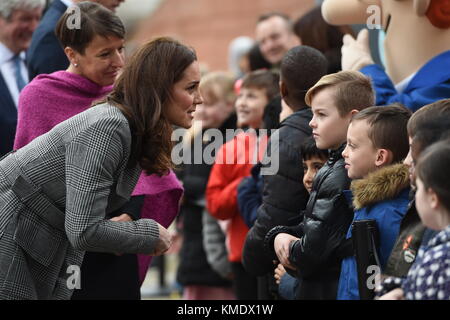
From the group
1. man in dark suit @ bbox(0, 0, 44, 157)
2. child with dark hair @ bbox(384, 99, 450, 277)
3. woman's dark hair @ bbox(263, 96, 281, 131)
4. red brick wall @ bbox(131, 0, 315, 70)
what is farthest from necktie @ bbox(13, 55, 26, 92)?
red brick wall @ bbox(131, 0, 315, 70)

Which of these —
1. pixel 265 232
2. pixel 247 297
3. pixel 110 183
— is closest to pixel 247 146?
pixel 247 297

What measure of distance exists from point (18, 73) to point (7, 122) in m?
0.47

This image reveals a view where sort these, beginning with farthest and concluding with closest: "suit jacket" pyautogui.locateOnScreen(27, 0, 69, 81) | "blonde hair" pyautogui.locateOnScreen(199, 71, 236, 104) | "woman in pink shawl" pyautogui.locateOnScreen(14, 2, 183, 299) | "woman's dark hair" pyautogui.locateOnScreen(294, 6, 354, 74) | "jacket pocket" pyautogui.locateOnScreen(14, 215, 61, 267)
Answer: "blonde hair" pyautogui.locateOnScreen(199, 71, 236, 104), "woman's dark hair" pyautogui.locateOnScreen(294, 6, 354, 74), "suit jacket" pyautogui.locateOnScreen(27, 0, 69, 81), "woman in pink shawl" pyautogui.locateOnScreen(14, 2, 183, 299), "jacket pocket" pyautogui.locateOnScreen(14, 215, 61, 267)

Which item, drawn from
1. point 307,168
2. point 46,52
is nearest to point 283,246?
point 307,168

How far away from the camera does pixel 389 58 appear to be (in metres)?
4.92

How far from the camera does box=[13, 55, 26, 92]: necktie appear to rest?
5.65 m

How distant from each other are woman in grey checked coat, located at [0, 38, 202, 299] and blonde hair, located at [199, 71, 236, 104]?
2872 mm

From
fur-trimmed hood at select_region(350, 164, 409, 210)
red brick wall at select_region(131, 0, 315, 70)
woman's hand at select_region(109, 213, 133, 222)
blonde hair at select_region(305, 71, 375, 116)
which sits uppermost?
red brick wall at select_region(131, 0, 315, 70)

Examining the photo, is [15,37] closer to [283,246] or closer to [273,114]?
[273,114]

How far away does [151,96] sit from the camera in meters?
3.81

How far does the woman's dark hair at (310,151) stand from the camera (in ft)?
14.2

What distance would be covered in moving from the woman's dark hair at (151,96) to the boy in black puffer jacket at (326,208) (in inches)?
24.1

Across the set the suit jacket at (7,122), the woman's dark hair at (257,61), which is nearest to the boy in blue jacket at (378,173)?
the suit jacket at (7,122)

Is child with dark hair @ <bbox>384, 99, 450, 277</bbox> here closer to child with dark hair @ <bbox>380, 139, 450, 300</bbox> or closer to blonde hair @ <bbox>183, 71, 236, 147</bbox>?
child with dark hair @ <bbox>380, 139, 450, 300</bbox>
